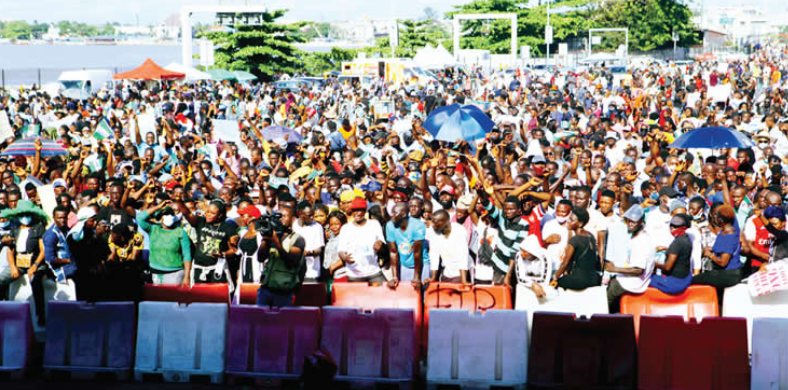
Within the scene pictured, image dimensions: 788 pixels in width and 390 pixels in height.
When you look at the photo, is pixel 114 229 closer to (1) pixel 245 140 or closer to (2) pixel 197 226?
(2) pixel 197 226

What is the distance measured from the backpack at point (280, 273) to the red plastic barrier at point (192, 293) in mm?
640

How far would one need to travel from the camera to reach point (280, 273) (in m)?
8.58

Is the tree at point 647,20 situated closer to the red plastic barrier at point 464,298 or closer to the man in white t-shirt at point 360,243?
the man in white t-shirt at point 360,243

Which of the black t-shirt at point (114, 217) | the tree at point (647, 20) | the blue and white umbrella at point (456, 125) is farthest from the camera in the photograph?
the tree at point (647, 20)

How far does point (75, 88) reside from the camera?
34.7 meters

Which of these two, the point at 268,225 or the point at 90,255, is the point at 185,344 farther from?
the point at 90,255

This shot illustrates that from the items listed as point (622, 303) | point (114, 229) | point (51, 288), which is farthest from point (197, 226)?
point (622, 303)

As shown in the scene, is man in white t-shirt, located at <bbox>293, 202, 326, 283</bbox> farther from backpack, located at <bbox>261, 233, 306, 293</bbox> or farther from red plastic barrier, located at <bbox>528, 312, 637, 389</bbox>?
red plastic barrier, located at <bbox>528, 312, 637, 389</bbox>

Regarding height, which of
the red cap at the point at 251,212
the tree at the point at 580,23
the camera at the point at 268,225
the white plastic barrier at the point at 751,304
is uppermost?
the tree at the point at 580,23

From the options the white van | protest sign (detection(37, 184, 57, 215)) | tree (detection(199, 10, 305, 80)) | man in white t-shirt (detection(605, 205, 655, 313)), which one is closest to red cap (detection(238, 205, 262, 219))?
protest sign (detection(37, 184, 57, 215))

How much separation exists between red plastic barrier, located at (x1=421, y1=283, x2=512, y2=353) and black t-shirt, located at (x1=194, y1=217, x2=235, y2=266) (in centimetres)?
203

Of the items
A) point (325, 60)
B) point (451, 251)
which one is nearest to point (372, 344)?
point (451, 251)

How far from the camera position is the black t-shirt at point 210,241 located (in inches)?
368

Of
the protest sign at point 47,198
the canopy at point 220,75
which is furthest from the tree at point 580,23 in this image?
the protest sign at point 47,198
